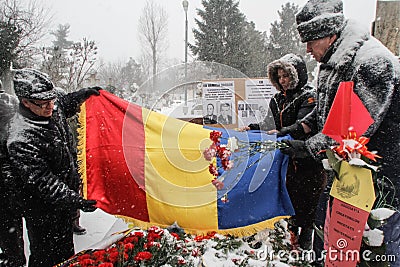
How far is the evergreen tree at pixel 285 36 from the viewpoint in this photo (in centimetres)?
2519

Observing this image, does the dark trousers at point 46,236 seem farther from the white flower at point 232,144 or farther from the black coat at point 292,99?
the black coat at point 292,99

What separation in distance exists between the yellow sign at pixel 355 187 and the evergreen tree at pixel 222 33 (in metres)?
13.9

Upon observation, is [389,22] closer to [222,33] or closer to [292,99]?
[292,99]

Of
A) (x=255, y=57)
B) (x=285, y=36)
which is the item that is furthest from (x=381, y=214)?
(x=285, y=36)

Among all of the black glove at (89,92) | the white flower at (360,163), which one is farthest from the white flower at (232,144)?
the white flower at (360,163)

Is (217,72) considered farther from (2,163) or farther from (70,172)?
(2,163)

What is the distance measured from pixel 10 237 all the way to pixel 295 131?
2388 mm

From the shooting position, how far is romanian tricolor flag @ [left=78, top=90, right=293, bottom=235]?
2498 mm

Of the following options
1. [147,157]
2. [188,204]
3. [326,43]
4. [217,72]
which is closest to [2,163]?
[147,157]

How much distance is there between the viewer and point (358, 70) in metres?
1.54

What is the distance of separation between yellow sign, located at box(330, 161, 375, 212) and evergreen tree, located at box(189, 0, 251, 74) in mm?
13949

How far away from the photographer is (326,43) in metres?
1.82

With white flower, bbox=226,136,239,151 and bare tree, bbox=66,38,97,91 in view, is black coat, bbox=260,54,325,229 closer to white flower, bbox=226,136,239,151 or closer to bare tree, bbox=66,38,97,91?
white flower, bbox=226,136,239,151

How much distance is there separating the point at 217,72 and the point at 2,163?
66.3 inches
